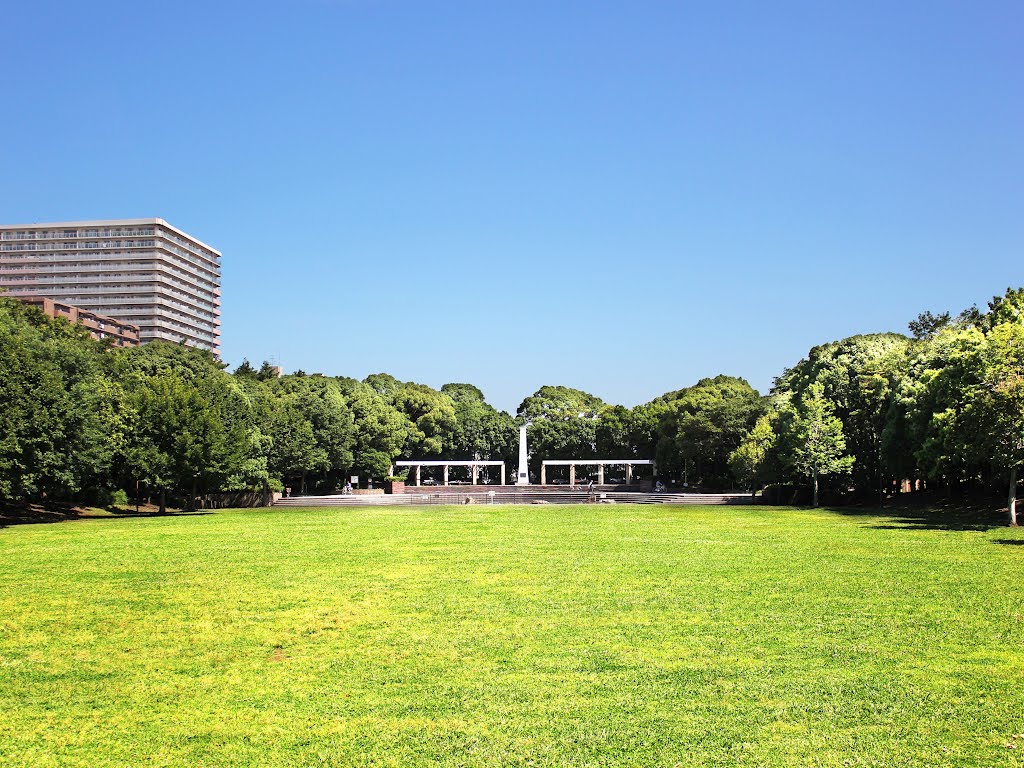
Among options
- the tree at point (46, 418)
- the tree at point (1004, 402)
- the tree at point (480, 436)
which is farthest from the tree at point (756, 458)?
the tree at point (480, 436)

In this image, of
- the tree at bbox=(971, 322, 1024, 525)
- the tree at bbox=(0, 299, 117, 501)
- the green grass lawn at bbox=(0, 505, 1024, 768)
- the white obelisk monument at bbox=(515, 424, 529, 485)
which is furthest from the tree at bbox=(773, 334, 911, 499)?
the tree at bbox=(0, 299, 117, 501)

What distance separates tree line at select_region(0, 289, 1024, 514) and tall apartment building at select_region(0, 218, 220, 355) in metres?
43.4

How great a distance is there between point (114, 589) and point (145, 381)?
4051cm

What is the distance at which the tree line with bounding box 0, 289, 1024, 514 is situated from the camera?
36.8 m

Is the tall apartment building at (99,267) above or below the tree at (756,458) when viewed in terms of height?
above

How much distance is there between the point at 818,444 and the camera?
54.3m

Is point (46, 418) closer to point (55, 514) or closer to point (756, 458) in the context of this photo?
point (55, 514)

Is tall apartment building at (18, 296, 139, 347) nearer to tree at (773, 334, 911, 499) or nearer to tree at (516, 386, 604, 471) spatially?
tree at (516, 386, 604, 471)

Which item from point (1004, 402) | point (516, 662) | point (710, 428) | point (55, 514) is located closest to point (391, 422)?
point (710, 428)

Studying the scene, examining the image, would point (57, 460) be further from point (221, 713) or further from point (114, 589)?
point (221, 713)

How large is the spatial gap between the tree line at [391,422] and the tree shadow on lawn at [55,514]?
2.87 ft

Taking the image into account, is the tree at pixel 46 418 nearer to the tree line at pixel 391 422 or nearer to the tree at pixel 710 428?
the tree line at pixel 391 422

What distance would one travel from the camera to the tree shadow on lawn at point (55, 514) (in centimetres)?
4234

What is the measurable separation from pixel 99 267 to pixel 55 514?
9975 centimetres
